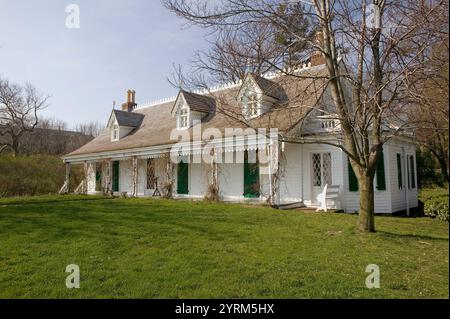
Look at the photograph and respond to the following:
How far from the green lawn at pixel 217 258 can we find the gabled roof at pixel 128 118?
605 inches

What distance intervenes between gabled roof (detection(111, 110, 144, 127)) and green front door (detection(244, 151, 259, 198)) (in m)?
12.1

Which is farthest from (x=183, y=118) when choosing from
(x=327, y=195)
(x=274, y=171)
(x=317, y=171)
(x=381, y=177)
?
(x=381, y=177)

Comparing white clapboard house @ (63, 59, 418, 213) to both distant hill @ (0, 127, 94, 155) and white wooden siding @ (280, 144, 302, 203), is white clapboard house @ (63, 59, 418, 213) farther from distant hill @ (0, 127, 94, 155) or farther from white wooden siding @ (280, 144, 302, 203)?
distant hill @ (0, 127, 94, 155)

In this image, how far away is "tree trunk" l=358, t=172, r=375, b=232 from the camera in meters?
8.24

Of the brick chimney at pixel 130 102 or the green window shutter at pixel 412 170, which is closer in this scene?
the green window shutter at pixel 412 170

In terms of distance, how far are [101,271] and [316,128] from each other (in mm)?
11797

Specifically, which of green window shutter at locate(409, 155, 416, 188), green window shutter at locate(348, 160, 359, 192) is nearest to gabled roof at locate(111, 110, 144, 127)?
green window shutter at locate(348, 160, 359, 192)

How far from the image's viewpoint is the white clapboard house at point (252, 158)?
13.2 metres

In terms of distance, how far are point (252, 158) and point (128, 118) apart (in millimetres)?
12892

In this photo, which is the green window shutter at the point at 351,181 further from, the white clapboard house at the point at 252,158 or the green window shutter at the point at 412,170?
the green window shutter at the point at 412,170

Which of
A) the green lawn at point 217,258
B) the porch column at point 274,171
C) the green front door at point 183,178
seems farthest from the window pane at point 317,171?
the green front door at point 183,178

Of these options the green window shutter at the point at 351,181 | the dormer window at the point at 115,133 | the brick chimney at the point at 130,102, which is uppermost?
the brick chimney at the point at 130,102

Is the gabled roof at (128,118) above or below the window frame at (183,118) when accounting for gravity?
above
